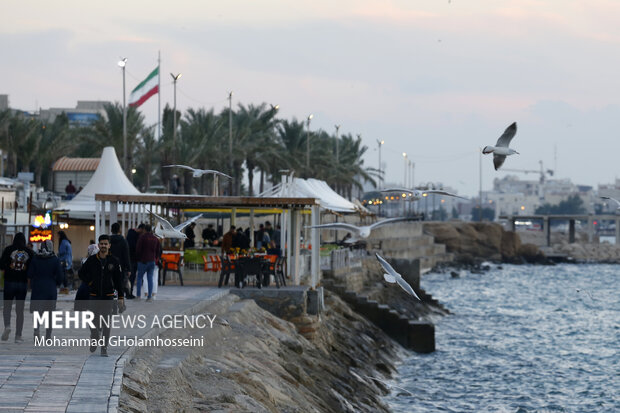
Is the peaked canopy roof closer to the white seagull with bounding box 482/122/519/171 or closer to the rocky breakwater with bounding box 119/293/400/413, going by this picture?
the rocky breakwater with bounding box 119/293/400/413

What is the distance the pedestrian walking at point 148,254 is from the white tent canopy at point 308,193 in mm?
10800

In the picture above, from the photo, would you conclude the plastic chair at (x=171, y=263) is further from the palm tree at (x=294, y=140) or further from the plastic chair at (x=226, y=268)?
the palm tree at (x=294, y=140)

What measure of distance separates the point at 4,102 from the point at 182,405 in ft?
248

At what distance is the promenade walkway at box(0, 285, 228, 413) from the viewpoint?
31.0ft

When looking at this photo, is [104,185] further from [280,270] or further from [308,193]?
[280,270]

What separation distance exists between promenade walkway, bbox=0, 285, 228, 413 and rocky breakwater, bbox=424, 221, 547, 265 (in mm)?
92159

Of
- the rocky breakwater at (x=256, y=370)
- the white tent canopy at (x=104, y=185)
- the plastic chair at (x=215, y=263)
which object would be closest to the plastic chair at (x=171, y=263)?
the plastic chair at (x=215, y=263)

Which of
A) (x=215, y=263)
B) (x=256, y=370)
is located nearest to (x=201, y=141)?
(x=215, y=263)

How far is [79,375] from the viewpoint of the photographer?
423 inches

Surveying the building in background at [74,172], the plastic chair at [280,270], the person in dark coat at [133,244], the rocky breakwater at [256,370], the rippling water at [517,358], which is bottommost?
the rippling water at [517,358]

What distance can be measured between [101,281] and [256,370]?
11.6ft

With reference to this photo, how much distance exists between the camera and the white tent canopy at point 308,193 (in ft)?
102

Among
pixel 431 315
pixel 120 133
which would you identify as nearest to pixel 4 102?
pixel 120 133

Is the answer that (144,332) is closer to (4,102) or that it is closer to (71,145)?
(71,145)
